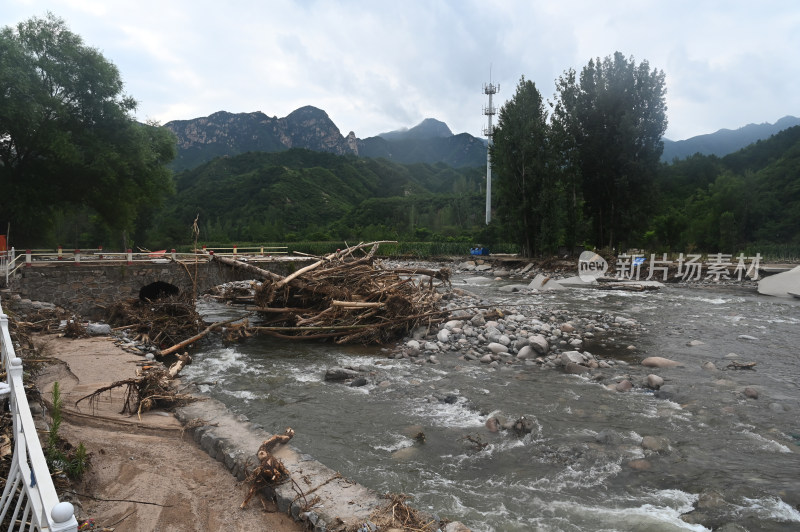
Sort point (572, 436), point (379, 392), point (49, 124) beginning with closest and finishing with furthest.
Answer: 1. point (572, 436)
2. point (379, 392)
3. point (49, 124)

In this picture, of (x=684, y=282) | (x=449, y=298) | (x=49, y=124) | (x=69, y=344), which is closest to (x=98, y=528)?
(x=69, y=344)

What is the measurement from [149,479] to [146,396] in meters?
2.21

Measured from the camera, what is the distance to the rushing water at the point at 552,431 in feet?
14.9

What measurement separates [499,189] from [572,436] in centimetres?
3479

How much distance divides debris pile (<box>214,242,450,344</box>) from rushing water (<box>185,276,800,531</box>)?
94 centimetres

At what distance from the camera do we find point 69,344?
9688 mm

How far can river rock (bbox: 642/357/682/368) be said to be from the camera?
30.9 ft

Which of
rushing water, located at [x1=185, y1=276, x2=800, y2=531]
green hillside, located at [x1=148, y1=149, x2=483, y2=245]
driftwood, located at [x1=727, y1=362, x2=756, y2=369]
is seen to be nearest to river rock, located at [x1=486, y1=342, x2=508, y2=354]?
rushing water, located at [x1=185, y1=276, x2=800, y2=531]

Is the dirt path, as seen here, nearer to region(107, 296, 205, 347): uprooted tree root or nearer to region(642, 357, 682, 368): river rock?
region(107, 296, 205, 347): uprooted tree root

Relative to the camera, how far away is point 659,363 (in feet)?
31.1

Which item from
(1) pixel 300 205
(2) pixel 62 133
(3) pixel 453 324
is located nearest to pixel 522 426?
(3) pixel 453 324

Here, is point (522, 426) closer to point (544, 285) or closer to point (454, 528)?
point (454, 528)

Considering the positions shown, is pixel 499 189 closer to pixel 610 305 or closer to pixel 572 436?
pixel 610 305

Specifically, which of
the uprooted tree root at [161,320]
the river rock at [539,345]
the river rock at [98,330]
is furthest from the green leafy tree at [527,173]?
the river rock at [98,330]
